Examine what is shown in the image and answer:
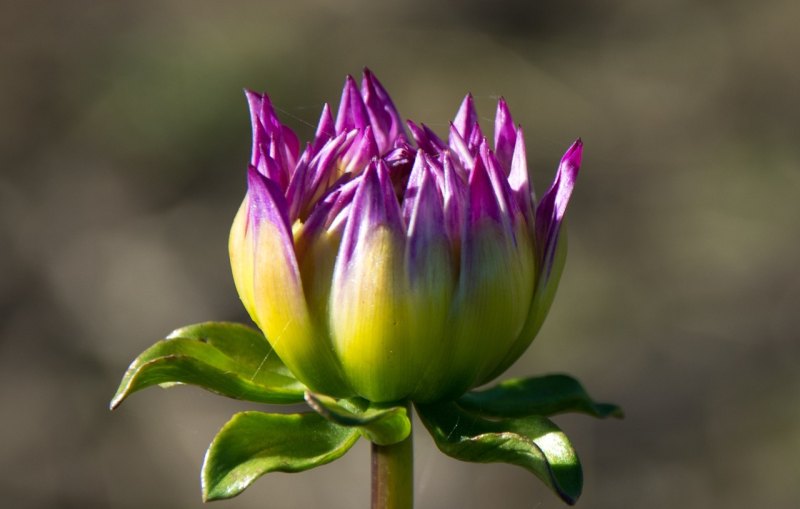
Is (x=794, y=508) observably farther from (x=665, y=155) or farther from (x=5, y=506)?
(x=5, y=506)

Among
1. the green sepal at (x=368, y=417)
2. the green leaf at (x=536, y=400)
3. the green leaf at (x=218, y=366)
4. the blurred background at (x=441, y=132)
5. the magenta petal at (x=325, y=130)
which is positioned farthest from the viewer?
the blurred background at (x=441, y=132)

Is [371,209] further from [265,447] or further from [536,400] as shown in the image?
[536,400]

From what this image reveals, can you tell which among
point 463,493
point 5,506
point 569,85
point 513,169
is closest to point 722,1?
point 569,85

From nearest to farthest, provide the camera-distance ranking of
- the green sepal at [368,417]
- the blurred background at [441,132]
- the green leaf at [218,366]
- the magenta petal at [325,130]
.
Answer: the green sepal at [368,417], the green leaf at [218,366], the magenta petal at [325,130], the blurred background at [441,132]

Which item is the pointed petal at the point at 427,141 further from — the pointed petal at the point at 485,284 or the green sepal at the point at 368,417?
the green sepal at the point at 368,417

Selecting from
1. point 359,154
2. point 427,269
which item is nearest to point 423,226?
point 427,269

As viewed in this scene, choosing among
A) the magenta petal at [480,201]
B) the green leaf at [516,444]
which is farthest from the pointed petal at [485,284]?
the green leaf at [516,444]
